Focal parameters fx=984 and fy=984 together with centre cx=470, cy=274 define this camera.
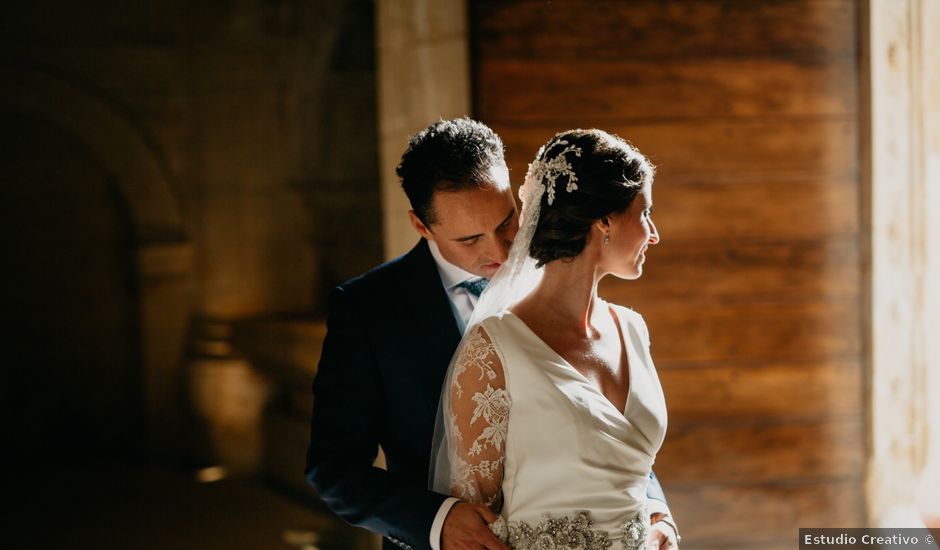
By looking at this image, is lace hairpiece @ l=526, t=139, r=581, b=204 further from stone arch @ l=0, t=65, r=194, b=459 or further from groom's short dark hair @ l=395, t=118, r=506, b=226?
stone arch @ l=0, t=65, r=194, b=459

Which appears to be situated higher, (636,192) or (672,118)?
(672,118)

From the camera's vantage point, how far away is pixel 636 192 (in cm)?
166

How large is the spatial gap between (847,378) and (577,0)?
1532 millimetres

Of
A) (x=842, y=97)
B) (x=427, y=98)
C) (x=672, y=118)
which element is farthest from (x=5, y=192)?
(x=842, y=97)

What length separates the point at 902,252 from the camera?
10.5 ft

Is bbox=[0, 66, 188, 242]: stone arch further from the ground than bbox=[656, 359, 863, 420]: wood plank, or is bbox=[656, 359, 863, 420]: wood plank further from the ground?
bbox=[0, 66, 188, 242]: stone arch

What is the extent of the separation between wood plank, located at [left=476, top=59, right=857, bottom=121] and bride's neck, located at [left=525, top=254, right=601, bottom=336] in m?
1.45

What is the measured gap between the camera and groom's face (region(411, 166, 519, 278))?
5.74 ft

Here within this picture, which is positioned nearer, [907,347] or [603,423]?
[603,423]

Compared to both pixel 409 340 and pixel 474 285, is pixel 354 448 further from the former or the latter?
pixel 474 285

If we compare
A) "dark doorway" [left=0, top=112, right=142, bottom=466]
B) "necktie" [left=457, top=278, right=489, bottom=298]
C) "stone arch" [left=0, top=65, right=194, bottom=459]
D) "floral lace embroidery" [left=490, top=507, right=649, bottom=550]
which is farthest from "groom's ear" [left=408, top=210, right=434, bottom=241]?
"dark doorway" [left=0, top=112, right=142, bottom=466]

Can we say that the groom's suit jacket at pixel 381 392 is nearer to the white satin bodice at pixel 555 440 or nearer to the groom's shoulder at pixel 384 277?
the groom's shoulder at pixel 384 277

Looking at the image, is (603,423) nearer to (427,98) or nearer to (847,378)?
(427,98)

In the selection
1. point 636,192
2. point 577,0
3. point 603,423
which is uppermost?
point 577,0
